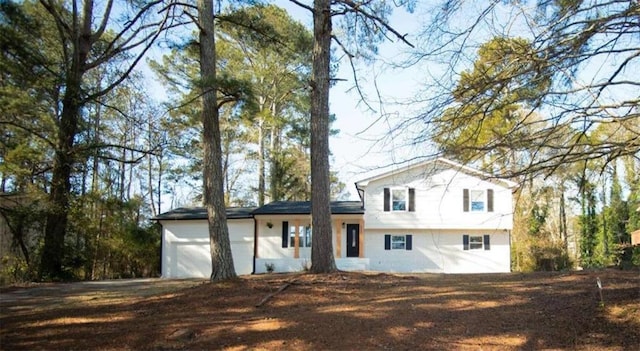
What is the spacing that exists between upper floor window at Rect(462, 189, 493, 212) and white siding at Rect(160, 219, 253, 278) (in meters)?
9.46

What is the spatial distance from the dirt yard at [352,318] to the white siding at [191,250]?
1199 centimetres

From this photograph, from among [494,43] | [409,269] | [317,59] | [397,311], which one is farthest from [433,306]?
[409,269]

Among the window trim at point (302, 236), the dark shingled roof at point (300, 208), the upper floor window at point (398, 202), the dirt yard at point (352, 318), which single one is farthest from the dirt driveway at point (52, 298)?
the upper floor window at point (398, 202)

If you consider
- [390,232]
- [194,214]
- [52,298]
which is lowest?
[52,298]

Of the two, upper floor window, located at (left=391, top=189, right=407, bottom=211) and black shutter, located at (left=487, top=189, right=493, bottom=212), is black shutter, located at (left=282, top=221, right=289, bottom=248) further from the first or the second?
black shutter, located at (left=487, top=189, right=493, bottom=212)

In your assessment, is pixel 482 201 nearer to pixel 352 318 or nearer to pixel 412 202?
pixel 412 202

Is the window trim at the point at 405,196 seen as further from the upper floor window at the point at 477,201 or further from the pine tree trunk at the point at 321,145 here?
the pine tree trunk at the point at 321,145

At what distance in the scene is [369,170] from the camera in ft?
18.6

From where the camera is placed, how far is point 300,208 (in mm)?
22328

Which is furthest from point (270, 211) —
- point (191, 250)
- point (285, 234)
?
point (191, 250)

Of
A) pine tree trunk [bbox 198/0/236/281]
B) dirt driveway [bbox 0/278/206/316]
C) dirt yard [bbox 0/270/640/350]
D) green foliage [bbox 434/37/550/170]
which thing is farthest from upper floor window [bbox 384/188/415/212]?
green foliage [bbox 434/37/550/170]

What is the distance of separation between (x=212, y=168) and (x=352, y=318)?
555cm

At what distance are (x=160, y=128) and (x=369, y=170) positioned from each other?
431 inches

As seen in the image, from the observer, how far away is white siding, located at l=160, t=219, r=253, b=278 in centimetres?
2144
